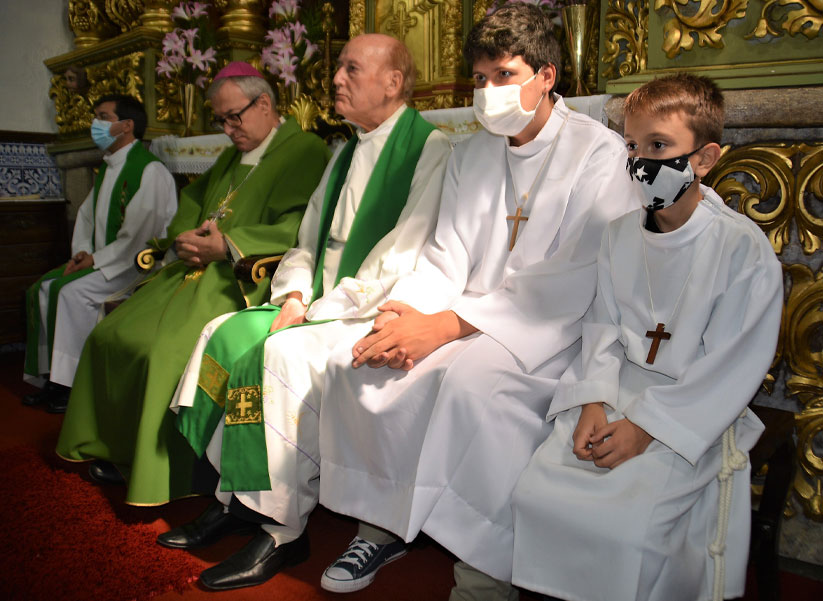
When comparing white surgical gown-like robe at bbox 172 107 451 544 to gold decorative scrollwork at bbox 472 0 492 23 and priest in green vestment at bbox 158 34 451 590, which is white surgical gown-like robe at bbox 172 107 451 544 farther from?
gold decorative scrollwork at bbox 472 0 492 23

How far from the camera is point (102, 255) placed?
4.86 metres

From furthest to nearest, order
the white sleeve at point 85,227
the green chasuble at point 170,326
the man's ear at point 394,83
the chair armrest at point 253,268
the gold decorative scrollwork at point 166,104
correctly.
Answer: the gold decorative scrollwork at point 166,104, the white sleeve at point 85,227, the chair armrest at point 253,268, the man's ear at point 394,83, the green chasuble at point 170,326

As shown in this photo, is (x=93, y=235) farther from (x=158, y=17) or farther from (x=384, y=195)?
(x=384, y=195)

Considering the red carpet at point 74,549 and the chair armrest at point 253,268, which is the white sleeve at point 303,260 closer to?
the chair armrest at point 253,268

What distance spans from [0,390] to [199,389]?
114 inches

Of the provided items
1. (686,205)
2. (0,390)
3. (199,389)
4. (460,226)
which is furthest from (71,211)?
(686,205)

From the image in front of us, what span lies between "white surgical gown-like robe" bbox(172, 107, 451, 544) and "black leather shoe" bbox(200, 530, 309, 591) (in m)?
0.05

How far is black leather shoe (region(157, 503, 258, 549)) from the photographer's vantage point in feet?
9.50

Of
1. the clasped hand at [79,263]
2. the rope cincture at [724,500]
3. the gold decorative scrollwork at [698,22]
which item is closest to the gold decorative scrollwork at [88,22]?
the clasped hand at [79,263]

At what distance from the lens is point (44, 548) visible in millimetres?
2877

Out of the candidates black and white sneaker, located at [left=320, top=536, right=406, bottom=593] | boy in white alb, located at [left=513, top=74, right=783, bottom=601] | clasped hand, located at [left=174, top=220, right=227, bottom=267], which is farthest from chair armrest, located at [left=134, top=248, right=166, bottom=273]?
boy in white alb, located at [left=513, top=74, right=783, bottom=601]

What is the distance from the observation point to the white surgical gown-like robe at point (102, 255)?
4.60 meters

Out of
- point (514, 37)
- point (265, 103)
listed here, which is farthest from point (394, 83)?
point (265, 103)

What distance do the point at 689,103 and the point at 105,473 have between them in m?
2.99
